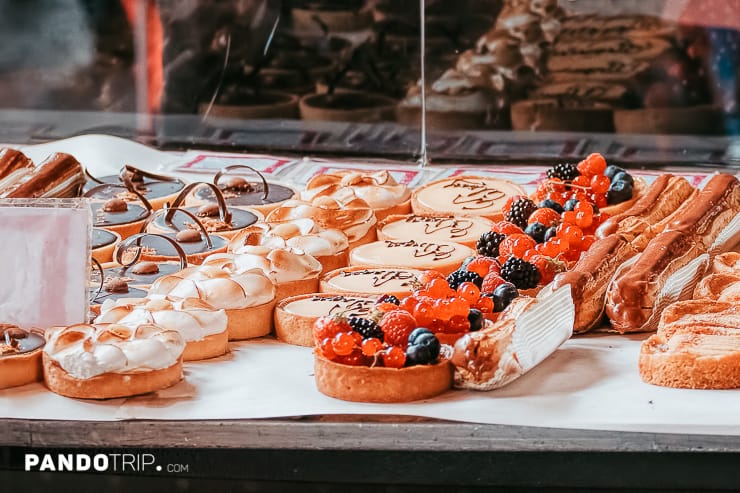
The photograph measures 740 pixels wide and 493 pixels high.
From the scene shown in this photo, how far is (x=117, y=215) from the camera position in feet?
12.9

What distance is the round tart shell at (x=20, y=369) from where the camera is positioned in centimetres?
267

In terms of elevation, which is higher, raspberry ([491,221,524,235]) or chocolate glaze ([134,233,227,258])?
raspberry ([491,221,524,235])

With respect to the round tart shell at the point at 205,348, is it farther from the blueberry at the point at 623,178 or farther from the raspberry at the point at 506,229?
the blueberry at the point at 623,178

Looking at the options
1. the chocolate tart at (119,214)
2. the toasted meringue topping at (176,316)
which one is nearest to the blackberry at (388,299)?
the toasted meringue topping at (176,316)

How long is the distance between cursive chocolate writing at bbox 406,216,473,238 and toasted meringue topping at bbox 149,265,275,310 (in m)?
0.81

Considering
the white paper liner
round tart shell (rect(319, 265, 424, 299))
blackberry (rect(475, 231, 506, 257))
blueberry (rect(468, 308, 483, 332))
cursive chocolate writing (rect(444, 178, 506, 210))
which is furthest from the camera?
cursive chocolate writing (rect(444, 178, 506, 210))

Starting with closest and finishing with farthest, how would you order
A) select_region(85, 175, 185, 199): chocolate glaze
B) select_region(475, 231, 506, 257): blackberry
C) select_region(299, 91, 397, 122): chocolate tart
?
select_region(475, 231, 506, 257): blackberry
select_region(85, 175, 185, 199): chocolate glaze
select_region(299, 91, 397, 122): chocolate tart

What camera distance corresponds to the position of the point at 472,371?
260 centimetres

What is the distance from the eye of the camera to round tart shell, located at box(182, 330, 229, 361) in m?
2.86

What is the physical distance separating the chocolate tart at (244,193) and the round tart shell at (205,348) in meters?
1.17

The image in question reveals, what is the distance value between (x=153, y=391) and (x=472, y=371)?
698 millimetres

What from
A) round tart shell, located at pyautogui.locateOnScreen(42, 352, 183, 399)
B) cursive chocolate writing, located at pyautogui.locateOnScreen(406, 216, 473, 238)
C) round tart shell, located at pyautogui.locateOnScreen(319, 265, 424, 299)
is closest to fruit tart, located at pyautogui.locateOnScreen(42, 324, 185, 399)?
round tart shell, located at pyautogui.locateOnScreen(42, 352, 183, 399)

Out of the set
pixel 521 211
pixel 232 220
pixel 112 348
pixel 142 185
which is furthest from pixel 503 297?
pixel 142 185

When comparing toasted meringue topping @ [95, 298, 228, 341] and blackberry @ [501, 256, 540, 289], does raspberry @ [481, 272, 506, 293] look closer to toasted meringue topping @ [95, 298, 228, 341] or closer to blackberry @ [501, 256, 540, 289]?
blackberry @ [501, 256, 540, 289]
